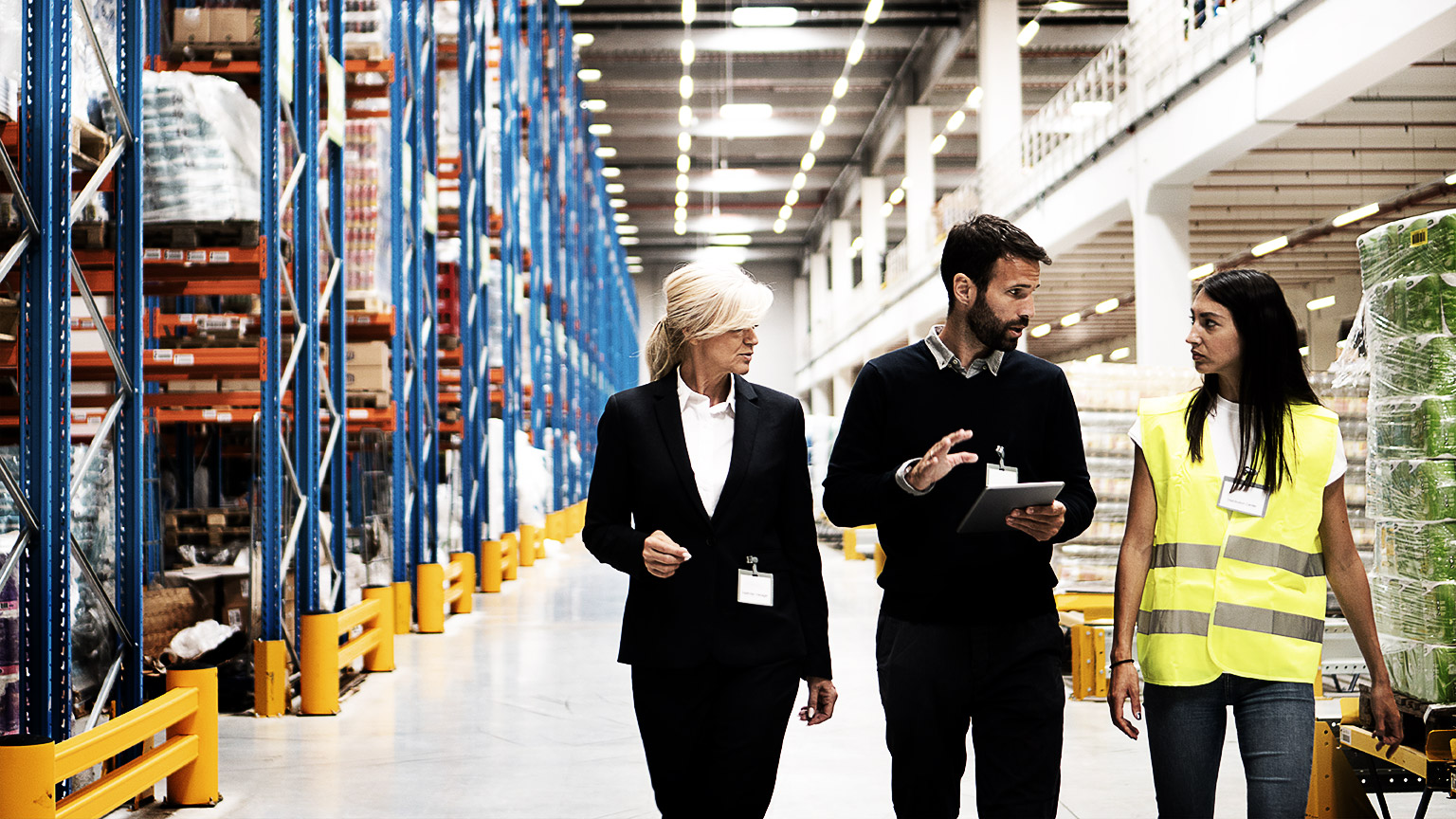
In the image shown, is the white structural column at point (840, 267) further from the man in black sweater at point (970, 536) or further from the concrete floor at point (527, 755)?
the man in black sweater at point (970, 536)

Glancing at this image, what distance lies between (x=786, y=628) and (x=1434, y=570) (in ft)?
7.64

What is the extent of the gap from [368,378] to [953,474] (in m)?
7.19

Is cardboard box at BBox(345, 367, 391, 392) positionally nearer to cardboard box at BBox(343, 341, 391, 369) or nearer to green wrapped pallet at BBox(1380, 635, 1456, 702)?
cardboard box at BBox(343, 341, 391, 369)

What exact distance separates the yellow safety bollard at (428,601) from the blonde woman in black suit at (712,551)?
24.5ft

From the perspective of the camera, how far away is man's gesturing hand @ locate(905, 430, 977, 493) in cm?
271

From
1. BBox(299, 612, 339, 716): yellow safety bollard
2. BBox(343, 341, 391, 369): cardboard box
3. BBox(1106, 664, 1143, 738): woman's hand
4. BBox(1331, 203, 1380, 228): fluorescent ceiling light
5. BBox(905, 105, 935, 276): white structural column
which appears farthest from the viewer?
BBox(905, 105, 935, 276): white structural column

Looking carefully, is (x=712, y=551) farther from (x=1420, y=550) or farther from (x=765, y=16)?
(x=765, y=16)

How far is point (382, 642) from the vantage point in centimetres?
848

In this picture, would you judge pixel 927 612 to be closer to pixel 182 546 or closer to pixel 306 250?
pixel 306 250

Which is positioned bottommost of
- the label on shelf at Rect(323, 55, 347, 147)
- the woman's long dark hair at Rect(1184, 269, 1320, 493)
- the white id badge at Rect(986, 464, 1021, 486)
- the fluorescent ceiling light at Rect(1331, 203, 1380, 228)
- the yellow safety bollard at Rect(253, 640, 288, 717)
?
the yellow safety bollard at Rect(253, 640, 288, 717)

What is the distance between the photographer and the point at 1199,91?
13055 mm

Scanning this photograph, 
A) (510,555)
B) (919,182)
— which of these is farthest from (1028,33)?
(510,555)

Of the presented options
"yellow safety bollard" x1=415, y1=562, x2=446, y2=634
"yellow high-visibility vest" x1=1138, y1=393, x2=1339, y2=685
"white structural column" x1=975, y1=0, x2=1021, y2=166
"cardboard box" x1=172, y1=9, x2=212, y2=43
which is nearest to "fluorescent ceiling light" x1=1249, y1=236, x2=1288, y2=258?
"white structural column" x1=975, y1=0, x2=1021, y2=166

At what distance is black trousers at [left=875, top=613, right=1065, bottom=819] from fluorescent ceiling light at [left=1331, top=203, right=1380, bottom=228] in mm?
17059
